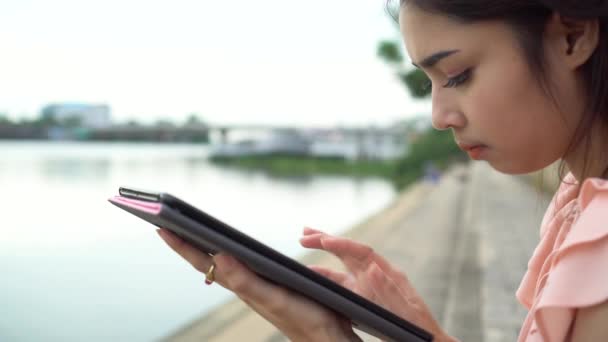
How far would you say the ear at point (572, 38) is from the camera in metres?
0.55

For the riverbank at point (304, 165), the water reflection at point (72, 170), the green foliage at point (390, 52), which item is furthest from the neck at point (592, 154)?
the riverbank at point (304, 165)

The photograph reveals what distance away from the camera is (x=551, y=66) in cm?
56

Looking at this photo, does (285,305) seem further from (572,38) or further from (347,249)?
(572,38)

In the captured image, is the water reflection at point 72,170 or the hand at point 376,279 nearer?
the hand at point 376,279

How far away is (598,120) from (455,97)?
0.13 meters

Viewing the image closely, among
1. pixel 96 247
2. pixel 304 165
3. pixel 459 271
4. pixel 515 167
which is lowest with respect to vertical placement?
pixel 304 165

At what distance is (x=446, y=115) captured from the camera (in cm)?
61

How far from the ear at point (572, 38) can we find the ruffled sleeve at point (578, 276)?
12cm

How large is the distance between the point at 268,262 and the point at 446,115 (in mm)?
224

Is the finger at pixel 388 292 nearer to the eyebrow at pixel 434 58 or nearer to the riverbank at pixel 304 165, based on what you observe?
the eyebrow at pixel 434 58

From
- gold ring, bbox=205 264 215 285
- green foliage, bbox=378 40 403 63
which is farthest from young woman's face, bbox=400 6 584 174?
green foliage, bbox=378 40 403 63

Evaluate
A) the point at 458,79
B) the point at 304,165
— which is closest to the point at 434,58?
the point at 458,79

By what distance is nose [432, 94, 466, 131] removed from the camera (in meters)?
0.60

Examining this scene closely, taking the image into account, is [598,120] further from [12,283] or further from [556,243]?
[12,283]
